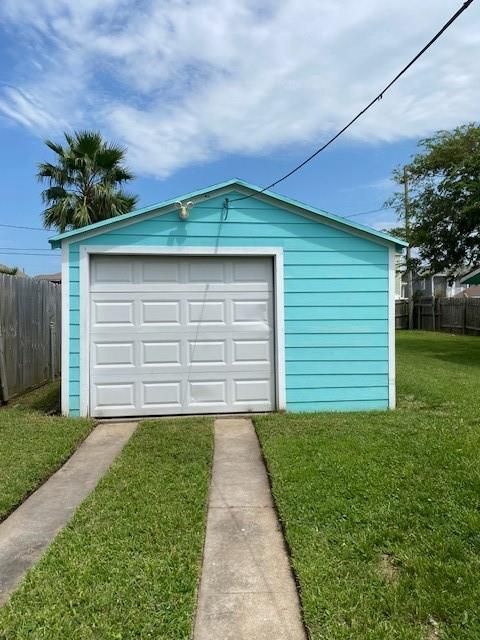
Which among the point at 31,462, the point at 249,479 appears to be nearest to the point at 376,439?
the point at 249,479

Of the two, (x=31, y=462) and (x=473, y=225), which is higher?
(x=473, y=225)

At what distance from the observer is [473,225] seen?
16.4 meters

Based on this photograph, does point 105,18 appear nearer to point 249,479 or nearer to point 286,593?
point 249,479

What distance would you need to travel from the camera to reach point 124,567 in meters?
2.97

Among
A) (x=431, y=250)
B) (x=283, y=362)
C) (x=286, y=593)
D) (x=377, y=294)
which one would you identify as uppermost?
(x=431, y=250)

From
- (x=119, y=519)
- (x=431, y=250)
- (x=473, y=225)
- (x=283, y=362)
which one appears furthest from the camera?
(x=431, y=250)

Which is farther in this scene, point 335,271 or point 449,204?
point 449,204

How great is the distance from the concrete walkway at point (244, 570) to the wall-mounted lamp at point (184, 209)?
358 cm

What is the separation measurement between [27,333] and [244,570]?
7.48m

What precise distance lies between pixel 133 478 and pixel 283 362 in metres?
3.22

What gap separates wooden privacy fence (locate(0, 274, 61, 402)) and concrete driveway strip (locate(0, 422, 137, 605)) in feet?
10.6

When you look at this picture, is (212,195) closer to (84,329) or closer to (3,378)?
(84,329)

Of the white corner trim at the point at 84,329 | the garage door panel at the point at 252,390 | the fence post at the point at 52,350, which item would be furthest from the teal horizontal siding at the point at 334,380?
the fence post at the point at 52,350

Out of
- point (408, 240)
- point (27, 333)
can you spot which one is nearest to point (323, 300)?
point (27, 333)
